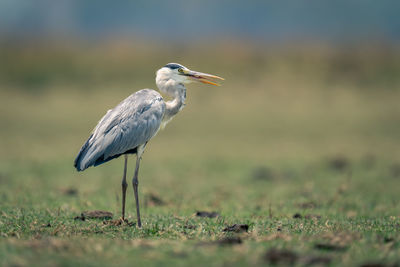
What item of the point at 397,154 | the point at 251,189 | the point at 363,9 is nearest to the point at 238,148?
the point at 397,154

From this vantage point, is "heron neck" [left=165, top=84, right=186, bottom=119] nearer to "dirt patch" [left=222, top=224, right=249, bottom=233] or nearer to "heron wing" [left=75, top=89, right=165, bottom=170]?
"heron wing" [left=75, top=89, right=165, bottom=170]

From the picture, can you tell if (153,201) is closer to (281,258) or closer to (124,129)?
(124,129)

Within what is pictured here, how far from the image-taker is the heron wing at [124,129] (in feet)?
22.5

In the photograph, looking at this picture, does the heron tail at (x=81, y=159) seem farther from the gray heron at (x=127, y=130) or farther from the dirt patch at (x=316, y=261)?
the dirt patch at (x=316, y=261)

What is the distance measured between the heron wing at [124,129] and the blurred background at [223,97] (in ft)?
18.6

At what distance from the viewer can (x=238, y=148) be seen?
17641mm

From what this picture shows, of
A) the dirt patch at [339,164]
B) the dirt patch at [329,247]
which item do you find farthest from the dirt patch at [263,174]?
the dirt patch at [329,247]

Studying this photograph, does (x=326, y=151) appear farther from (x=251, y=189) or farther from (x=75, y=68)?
(x=75, y=68)

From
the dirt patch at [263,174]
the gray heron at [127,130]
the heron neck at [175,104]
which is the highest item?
the heron neck at [175,104]

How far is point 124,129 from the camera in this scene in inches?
275

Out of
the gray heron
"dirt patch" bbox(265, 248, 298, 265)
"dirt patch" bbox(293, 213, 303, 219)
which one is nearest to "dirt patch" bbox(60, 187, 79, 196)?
the gray heron

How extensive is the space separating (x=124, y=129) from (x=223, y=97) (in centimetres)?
1986

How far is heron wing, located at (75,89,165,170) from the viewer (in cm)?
684

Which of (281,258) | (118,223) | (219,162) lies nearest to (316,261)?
(281,258)
